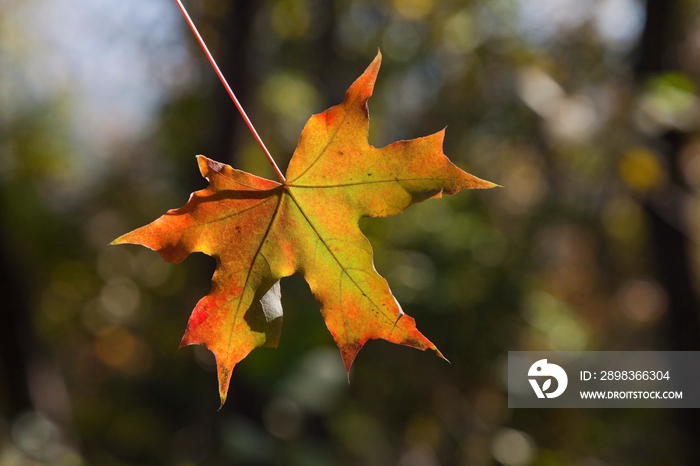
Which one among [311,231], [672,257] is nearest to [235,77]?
[311,231]

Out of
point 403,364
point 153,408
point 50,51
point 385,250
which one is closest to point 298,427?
point 403,364

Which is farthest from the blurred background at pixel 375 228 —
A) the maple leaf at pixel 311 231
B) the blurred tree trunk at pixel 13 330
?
the maple leaf at pixel 311 231

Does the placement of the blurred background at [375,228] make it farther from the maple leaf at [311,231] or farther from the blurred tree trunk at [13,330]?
the maple leaf at [311,231]

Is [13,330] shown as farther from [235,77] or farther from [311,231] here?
[311,231]

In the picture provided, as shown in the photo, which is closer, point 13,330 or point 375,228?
point 13,330

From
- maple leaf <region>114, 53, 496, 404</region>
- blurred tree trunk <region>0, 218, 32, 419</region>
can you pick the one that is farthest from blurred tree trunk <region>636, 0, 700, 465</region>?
blurred tree trunk <region>0, 218, 32, 419</region>

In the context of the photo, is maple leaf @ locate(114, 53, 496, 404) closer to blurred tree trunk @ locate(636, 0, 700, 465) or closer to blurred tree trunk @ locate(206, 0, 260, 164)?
blurred tree trunk @ locate(206, 0, 260, 164)

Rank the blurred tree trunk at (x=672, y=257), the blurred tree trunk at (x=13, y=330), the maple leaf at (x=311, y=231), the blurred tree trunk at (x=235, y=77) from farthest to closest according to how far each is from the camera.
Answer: the blurred tree trunk at (x=672, y=257) < the blurred tree trunk at (x=235, y=77) < the blurred tree trunk at (x=13, y=330) < the maple leaf at (x=311, y=231)
